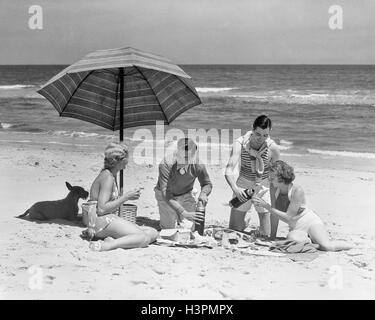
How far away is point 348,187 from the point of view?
8.85 meters

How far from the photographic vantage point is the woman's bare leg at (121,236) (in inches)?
201

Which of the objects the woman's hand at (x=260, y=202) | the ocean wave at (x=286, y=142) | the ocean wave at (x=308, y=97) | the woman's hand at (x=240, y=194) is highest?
the ocean wave at (x=308, y=97)

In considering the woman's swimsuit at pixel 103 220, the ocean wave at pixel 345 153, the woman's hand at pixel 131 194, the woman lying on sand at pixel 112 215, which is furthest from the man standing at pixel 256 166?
the ocean wave at pixel 345 153

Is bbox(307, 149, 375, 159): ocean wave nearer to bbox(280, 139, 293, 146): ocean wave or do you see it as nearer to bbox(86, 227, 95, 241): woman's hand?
bbox(280, 139, 293, 146): ocean wave

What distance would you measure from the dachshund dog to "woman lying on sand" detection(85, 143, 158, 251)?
92 centimetres

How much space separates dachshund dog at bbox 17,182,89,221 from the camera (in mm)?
6203

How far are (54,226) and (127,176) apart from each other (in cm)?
348

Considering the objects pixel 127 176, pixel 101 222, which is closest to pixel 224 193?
pixel 127 176

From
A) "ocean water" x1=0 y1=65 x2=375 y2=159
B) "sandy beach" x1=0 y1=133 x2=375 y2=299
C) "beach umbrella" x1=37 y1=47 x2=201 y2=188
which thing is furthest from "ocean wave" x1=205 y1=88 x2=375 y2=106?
"beach umbrella" x1=37 y1=47 x2=201 y2=188

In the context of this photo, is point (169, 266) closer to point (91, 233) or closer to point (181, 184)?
point (91, 233)

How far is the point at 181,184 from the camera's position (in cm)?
582

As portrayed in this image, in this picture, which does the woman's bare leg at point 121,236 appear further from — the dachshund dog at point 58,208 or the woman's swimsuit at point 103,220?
the dachshund dog at point 58,208

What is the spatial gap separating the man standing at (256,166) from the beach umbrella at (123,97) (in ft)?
3.51

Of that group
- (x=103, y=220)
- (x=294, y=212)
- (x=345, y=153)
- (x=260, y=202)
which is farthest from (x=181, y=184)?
(x=345, y=153)
